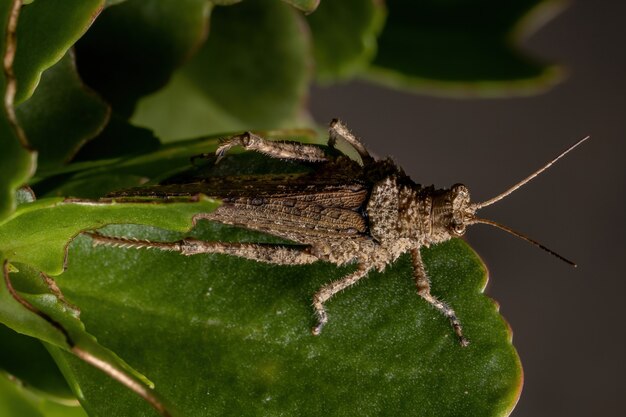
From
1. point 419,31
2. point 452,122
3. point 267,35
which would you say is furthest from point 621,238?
point 267,35

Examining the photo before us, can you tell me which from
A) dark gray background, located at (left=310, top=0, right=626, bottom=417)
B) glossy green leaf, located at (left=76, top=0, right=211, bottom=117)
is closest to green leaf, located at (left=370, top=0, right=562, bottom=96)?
glossy green leaf, located at (left=76, top=0, right=211, bottom=117)

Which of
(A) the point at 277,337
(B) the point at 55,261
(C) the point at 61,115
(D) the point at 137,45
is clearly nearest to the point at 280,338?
(A) the point at 277,337

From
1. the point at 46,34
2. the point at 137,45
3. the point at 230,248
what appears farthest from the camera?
the point at 137,45

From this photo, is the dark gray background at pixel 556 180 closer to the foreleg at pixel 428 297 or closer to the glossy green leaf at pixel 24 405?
the foreleg at pixel 428 297

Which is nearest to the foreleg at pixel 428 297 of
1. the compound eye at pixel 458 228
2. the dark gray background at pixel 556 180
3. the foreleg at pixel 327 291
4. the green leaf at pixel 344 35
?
the foreleg at pixel 327 291

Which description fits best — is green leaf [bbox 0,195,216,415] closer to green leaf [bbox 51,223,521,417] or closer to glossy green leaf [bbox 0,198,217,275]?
glossy green leaf [bbox 0,198,217,275]

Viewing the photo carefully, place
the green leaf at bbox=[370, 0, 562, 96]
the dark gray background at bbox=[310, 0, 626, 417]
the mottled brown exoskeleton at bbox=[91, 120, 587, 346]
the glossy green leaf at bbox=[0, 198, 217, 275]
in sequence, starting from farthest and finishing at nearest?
the dark gray background at bbox=[310, 0, 626, 417]
the green leaf at bbox=[370, 0, 562, 96]
the mottled brown exoskeleton at bbox=[91, 120, 587, 346]
the glossy green leaf at bbox=[0, 198, 217, 275]

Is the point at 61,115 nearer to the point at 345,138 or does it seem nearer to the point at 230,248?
the point at 230,248
